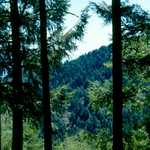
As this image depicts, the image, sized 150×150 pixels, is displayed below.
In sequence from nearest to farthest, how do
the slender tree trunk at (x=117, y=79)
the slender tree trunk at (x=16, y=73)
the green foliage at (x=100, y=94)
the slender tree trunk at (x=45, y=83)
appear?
the slender tree trunk at (x=117, y=79)
the slender tree trunk at (x=45, y=83)
the slender tree trunk at (x=16, y=73)
the green foliage at (x=100, y=94)

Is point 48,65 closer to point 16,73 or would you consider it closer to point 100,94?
point 16,73

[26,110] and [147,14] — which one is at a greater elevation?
[147,14]

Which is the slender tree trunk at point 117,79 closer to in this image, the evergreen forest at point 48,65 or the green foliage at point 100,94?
the evergreen forest at point 48,65

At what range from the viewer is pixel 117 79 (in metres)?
13.3

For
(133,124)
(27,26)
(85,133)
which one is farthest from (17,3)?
(133,124)

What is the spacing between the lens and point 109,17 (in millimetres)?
13984

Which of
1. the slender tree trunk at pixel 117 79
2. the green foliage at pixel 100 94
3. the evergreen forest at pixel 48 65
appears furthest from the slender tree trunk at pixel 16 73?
the green foliage at pixel 100 94

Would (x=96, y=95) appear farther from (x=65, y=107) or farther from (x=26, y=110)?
(x=26, y=110)

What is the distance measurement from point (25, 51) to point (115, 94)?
3.84m

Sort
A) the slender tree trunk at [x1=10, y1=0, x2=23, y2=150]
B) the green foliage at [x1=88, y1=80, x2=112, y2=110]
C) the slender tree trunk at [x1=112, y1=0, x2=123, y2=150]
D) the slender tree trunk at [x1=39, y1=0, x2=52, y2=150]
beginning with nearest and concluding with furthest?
the slender tree trunk at [x1=112, y1=0, x2=123, y2=150] → the slender tree trunk at [x1=39, y1=0, x2=52, y2=150] → the slender tree trunk at [x1=10, y1=0, x2=23, y2=150] → the green foliage at [x1=88, y1=80, x2=112, y2=110]

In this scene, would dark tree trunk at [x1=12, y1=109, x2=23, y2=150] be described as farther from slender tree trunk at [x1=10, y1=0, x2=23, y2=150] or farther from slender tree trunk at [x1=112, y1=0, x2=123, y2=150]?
slender tree trunk at [x1=112, y1=0, x2=123, y2=150]

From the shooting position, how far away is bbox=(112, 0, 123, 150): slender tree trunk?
42.6 feet

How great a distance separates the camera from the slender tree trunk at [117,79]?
42.6 feet

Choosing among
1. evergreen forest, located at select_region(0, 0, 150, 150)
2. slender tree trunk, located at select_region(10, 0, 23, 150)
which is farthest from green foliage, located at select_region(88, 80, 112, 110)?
slender tree trunk, located at select_region(10, 0, 23, 150)
